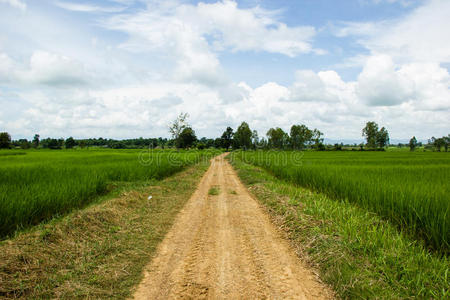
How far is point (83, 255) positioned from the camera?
4285mm

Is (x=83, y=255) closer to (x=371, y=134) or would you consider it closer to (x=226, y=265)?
(x=226, y=265)

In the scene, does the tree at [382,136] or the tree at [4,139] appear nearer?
the tree at [4,139]

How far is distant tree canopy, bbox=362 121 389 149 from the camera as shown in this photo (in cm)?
9029

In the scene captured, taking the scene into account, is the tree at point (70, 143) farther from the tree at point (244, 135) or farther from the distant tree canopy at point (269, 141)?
the tree at point (244, 135)

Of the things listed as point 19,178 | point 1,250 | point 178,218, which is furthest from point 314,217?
point 19,178

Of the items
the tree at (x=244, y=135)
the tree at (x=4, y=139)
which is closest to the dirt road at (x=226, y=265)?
the tree at (x=4, y=139)

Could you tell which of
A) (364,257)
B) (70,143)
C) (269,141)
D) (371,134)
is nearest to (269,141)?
(269,141)

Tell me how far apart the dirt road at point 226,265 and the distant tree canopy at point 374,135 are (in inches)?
3987

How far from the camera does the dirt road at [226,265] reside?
3.22m

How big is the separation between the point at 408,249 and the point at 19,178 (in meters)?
10.4

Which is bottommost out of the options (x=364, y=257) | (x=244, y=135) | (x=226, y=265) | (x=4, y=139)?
(x=226, y=265)

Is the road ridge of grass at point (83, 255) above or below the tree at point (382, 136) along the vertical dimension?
below

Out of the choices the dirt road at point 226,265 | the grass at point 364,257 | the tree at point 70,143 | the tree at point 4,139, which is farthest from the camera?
the tree at point 70,143

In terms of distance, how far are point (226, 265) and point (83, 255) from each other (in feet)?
8.83
